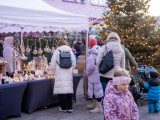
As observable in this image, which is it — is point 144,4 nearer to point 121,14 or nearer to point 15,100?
point 121,14

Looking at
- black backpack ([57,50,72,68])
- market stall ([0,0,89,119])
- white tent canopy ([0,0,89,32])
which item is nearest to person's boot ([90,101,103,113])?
black backpack ([57,50,72,68])

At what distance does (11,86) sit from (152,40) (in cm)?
540

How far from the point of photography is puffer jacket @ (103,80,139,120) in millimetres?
2739

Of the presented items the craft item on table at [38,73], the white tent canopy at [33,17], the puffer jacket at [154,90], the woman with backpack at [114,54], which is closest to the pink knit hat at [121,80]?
the woman with backpack at [114,54]

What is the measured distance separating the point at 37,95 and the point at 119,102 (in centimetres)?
306

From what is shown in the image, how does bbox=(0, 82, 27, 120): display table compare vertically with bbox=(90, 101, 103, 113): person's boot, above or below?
above

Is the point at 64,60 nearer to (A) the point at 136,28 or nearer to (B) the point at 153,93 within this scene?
(B) the point at 153,93

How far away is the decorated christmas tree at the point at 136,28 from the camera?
830cm

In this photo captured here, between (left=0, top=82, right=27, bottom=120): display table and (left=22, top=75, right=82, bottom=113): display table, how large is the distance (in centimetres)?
28

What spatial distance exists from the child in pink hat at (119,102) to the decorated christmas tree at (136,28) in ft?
18.3

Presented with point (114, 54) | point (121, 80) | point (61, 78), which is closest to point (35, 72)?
point (61, 78)

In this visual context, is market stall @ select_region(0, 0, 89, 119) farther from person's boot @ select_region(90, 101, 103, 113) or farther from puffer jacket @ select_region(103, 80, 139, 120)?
puffer jacket @ select_region(103, 80, 139, 120)

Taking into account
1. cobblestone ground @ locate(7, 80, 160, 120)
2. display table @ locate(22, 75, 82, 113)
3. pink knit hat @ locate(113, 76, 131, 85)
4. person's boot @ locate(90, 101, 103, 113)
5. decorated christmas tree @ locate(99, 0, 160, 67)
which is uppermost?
decorated christmas tree @ locate(99, 0, 160, 67)

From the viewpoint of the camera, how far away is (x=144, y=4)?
884cm
